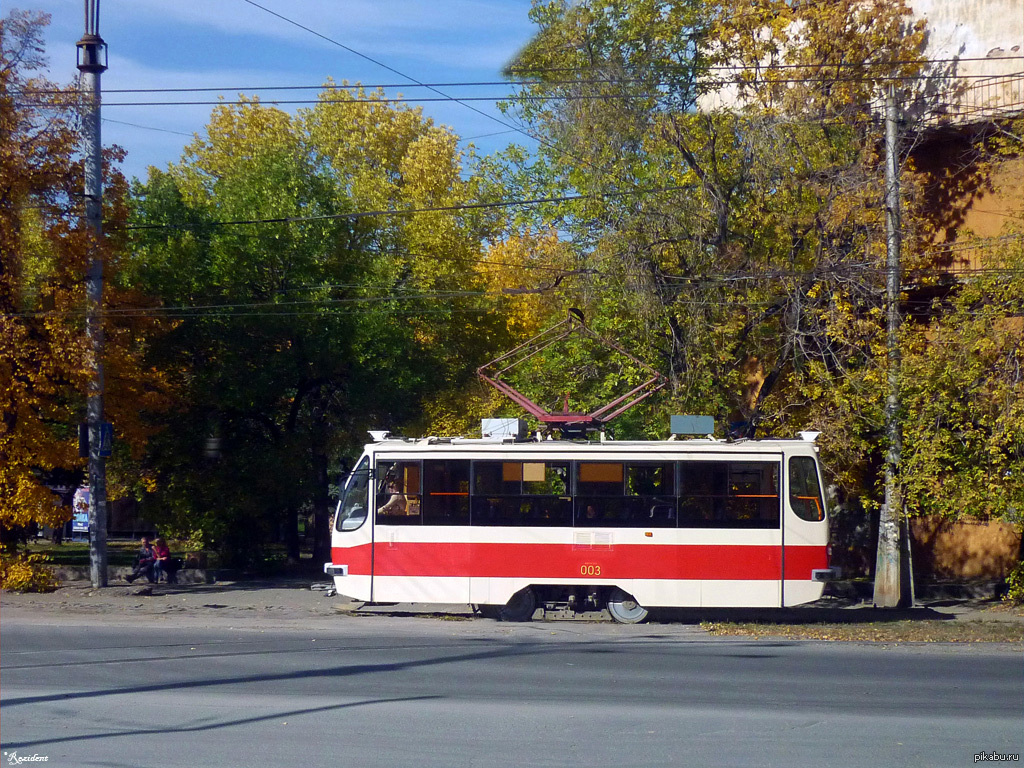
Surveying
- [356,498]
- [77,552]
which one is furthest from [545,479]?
[77,552]

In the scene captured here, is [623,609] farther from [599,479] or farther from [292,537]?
[292,537]

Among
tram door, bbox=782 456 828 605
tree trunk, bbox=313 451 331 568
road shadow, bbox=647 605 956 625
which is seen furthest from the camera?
tree trunk, bbox=313 451 331 568

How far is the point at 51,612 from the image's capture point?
17562 millimetres

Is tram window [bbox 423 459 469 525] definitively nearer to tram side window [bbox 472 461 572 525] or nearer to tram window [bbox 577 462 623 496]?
tram side window [bbox 472 461 572 525]

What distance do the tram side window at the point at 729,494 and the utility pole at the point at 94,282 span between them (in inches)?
474

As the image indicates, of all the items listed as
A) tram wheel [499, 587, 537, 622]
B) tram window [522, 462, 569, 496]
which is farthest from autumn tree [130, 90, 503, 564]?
tram wheel [499, 587, 537, 622]

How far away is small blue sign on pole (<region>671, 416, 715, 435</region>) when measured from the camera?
55.0 feet

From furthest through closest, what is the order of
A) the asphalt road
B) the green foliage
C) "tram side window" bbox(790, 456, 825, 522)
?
the green foliage < "tram side window" bbox(790, 456, 825, 522) < the asphalt road

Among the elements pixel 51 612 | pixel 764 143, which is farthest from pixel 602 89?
pixel 51 612

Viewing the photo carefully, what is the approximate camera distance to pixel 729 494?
16.6 meters

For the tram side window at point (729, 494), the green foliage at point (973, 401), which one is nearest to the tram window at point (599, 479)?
the tram side window at point (729, 494)

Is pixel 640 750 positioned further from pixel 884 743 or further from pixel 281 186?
pixel 281 186

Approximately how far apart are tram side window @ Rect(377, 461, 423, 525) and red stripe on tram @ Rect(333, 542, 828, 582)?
1.48ft

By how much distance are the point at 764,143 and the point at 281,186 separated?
11955 mm
